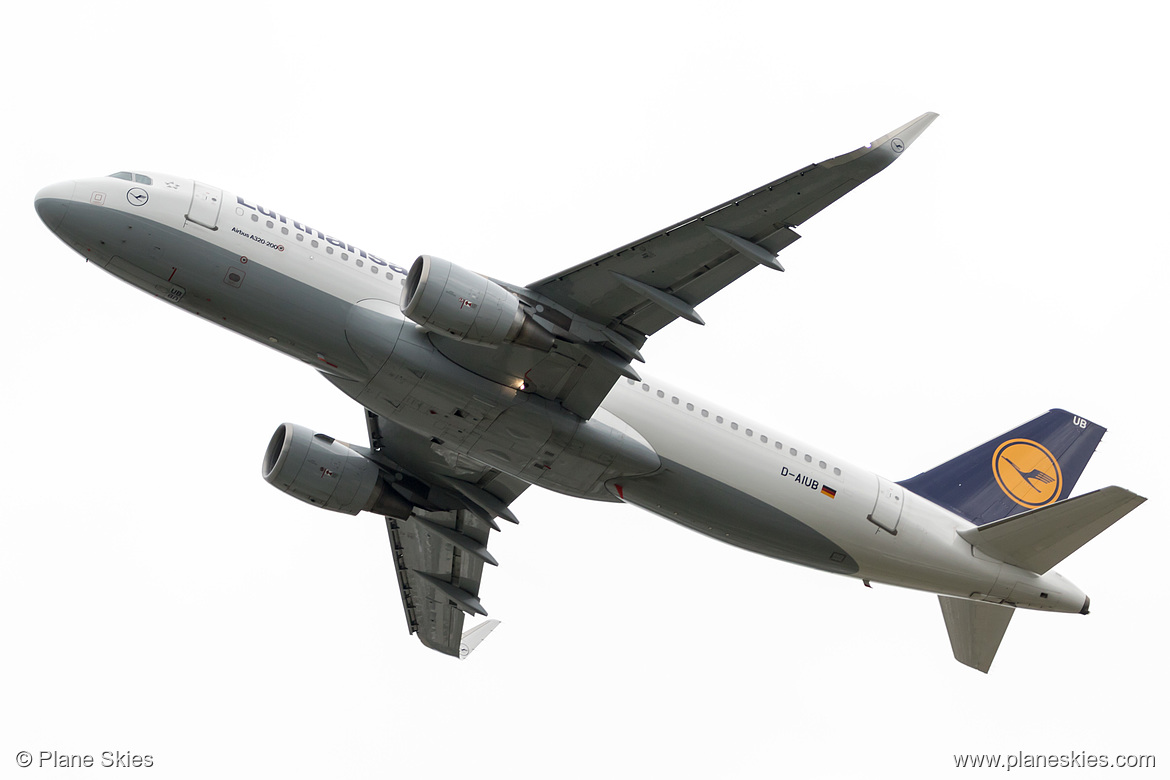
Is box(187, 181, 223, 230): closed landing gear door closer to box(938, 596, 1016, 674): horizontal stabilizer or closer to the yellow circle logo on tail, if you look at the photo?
the yellow circle logo on tail

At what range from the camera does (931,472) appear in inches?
1174

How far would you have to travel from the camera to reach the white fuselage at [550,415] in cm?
2434

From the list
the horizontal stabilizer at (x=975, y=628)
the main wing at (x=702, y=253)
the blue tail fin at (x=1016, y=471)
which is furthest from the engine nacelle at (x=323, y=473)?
the horizontal stabilizer at (x=975, y=628)

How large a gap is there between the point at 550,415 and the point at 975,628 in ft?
44.7

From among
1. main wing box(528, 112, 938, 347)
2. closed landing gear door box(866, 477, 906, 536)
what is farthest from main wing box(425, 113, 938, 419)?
closed landing gear door box(866, 477, 906, 536)

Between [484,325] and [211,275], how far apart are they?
602 cm

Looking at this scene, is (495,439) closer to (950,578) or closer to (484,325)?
(484,325)

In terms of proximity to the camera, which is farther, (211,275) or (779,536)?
(779,536)

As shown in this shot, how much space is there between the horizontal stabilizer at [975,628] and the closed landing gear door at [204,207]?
20964 mm

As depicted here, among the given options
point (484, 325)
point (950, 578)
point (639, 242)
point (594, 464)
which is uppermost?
point (639, 242)

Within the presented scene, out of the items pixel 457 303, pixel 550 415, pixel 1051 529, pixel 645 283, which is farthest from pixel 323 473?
pixel 1051 529

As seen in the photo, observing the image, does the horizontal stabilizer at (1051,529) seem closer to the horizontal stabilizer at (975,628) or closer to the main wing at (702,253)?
the horizontal stabilizer at (975,628)

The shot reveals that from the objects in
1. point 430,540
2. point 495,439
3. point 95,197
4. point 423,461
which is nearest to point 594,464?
point 495,439

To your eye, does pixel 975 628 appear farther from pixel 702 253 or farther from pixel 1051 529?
pixel 702 253
